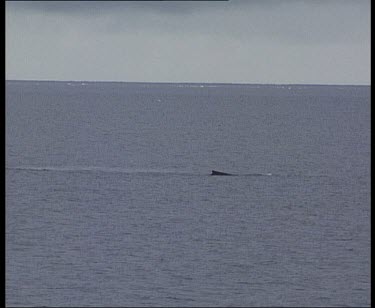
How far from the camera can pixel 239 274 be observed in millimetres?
43250

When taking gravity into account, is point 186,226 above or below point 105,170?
below

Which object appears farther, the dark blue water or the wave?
the wave

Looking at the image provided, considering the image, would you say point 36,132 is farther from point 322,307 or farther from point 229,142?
point 322,307

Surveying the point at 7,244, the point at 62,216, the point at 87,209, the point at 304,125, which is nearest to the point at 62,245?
the point at 7,244

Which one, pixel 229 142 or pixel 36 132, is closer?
pixel 229 142

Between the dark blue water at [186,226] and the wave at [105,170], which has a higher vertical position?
the wave at [105,170]

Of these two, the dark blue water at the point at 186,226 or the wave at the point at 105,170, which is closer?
the dark blue water at the point at 186,226

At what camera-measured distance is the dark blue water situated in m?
40.6

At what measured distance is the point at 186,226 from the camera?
56062 mm

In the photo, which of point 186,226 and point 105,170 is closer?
point 186,226

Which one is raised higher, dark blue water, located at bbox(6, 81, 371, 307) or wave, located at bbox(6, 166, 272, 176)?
wave, located at bbox(6, 166, 272, 176)

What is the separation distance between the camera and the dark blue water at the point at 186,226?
1598 inches
